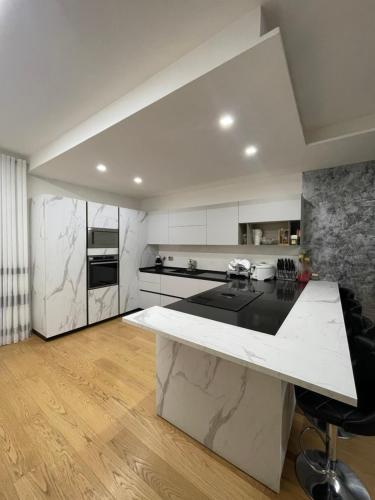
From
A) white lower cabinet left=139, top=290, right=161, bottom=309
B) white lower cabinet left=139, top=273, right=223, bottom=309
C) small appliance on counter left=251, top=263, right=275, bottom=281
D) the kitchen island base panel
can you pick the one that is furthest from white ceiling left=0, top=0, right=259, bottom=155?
white lower cabinet left=139, top=290, right=161, bottom=309

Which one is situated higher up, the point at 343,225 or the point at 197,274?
the point at 343,225

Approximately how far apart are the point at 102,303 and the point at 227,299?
8.49 feet

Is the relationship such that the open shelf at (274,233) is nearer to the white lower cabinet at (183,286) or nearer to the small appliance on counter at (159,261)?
the white lower cabinet at (183,286)

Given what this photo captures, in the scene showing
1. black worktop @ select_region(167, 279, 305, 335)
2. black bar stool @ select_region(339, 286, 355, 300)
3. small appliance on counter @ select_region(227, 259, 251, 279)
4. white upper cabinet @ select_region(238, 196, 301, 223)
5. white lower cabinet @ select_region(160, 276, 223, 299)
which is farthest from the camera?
white lower cabinet @ select_region(160, 276, 223, 299)

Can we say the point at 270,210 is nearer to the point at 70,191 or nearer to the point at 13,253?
the point at 70,191

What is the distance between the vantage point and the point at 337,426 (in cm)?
106

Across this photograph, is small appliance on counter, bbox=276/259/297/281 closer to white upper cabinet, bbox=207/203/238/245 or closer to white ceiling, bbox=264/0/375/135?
white upper cabinet, bbox=207/203/238/245

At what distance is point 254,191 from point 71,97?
2.63 meters

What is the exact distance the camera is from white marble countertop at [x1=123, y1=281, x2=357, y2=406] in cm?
76

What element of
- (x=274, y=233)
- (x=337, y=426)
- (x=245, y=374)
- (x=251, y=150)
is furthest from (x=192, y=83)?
(x=274, y=233)

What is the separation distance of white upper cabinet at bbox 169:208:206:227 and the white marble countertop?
7.73 feet

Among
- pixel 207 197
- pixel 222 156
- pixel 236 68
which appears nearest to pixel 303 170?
pixel 222 156

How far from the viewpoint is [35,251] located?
3.04 meters

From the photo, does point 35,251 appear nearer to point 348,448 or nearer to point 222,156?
point 222,156
